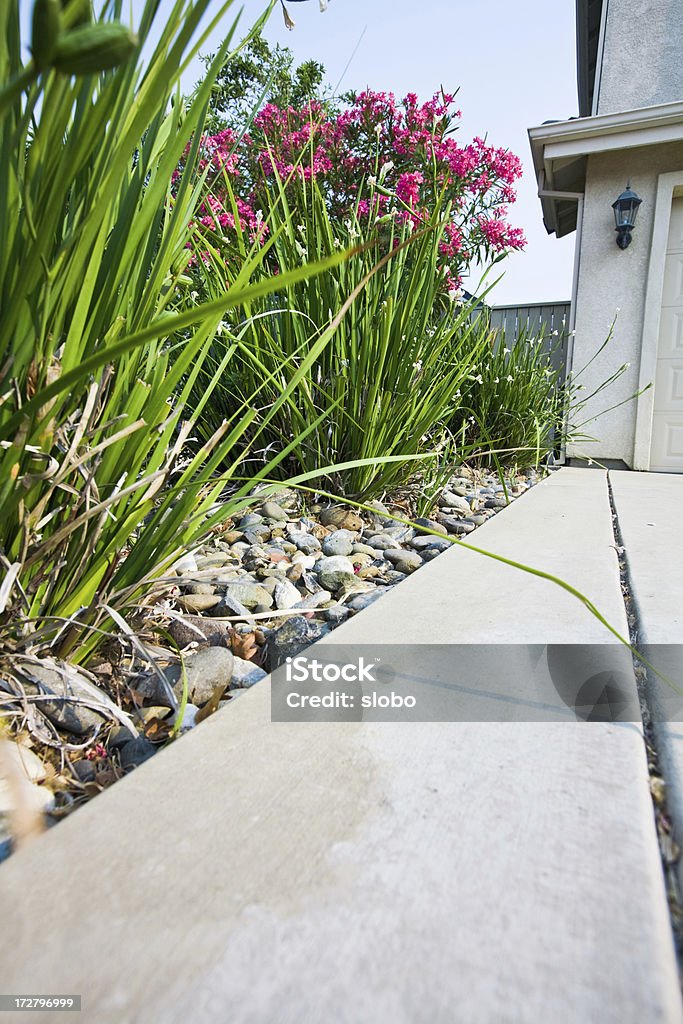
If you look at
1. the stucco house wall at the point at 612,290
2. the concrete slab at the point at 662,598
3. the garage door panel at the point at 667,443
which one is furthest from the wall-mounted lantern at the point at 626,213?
the concrete slab at the point at 662,598

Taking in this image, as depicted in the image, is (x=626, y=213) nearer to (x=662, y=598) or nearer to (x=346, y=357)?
(x=346, y=357)

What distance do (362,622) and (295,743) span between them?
370 millimetres

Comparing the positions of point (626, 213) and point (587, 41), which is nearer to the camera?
point (626, 213)

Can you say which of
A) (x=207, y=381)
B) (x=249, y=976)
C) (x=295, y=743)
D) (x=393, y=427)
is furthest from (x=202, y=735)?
(x=207, y=381)

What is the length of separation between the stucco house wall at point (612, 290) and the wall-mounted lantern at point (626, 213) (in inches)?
2.7

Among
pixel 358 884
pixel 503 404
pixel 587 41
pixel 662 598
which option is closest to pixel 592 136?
pixel 503 404

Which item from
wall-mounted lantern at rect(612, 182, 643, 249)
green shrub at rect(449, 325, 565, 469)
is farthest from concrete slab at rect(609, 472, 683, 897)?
wall-mounted lantern at rect(612, 182, 643, 249)

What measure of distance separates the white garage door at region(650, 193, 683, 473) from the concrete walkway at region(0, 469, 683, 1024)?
4.42 metres

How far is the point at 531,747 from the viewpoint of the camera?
68 cm

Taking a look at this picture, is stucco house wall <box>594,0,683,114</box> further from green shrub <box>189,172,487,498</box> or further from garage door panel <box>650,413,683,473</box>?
green shrub <box>189,172,487,498</box>

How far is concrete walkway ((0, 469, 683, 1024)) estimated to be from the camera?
15.6 inches

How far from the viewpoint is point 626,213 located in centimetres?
427

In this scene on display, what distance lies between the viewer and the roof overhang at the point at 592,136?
4062 millimetres

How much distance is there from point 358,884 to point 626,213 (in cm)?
488
